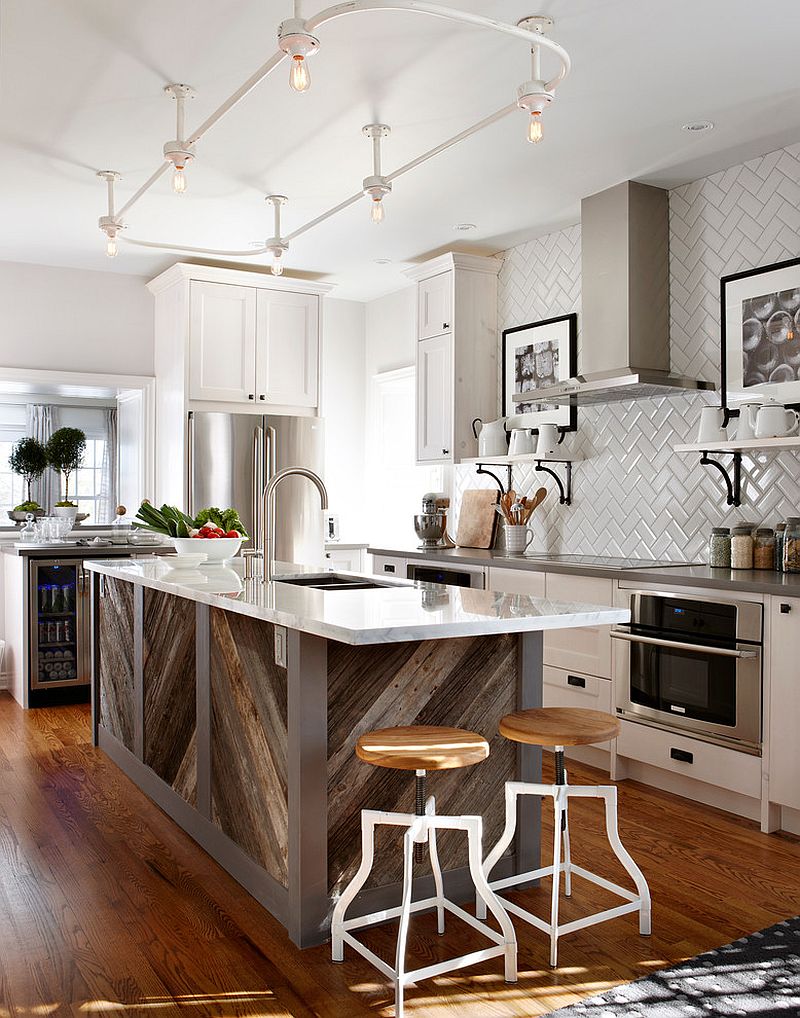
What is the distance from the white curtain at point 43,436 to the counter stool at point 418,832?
202 inches

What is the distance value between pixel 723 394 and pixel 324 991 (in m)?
3.04

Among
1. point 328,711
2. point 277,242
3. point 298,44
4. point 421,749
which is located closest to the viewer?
point 421,749

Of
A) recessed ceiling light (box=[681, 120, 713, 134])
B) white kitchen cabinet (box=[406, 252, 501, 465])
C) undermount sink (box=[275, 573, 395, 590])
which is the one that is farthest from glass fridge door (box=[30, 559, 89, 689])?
recessed ceiling light (box=[681, 120, 713, 134])

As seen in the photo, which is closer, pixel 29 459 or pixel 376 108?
pixel 376 108

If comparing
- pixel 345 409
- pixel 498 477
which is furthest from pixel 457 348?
pixel 345 409

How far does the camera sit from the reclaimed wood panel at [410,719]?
8.09 ft

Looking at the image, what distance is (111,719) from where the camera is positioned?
4.24 metres

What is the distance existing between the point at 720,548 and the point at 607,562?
528mm

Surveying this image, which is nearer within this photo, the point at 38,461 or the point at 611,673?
the point at 611,673

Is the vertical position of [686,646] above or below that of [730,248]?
below

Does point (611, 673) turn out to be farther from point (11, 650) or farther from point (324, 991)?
point (11, 650)

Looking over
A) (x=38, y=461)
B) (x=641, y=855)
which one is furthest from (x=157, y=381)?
(x=641, y=855)

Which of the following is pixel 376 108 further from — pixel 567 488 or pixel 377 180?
pixel 567 488

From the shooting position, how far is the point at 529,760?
275 cm
